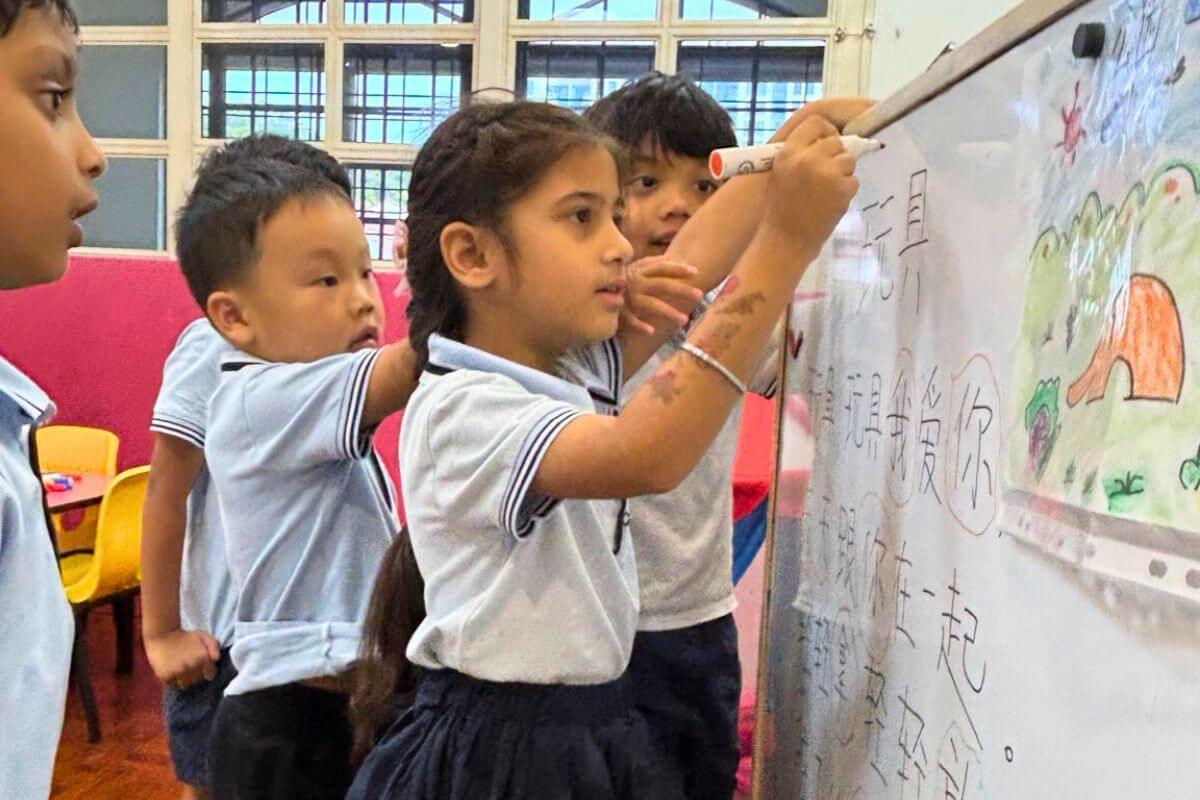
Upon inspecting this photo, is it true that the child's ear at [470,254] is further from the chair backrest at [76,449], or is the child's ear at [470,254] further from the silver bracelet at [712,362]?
the chair backrest at [76,449]

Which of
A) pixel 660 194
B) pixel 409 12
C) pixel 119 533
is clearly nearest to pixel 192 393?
pixel 660 194

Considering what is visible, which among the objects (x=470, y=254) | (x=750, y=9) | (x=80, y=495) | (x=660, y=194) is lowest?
(x=80, y=495)

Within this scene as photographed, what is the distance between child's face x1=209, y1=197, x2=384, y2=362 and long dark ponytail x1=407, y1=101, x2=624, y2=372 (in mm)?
221

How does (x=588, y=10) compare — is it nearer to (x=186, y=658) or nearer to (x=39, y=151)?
(x=186, y=658)

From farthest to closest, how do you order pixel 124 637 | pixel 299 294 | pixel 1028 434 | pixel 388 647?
pixel 124 637
pixel 299 294
pixel 388 647
pixel 1028 434

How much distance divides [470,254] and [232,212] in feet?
1.46

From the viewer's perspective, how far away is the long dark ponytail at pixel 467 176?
2.82 ft

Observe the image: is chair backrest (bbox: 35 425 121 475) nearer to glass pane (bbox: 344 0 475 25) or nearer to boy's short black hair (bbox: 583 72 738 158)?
glass pane (bbox: 344 0 475 25)

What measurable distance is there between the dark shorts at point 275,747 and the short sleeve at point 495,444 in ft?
1.36

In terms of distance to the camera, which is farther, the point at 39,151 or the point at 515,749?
the point at 515,749

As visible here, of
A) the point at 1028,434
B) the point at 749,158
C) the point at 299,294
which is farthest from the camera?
the point at 299,294

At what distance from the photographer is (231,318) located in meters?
1.15

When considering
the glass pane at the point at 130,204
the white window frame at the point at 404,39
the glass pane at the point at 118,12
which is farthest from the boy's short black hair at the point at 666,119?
the glass pane at the point at 118,12

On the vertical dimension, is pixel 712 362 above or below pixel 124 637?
above
